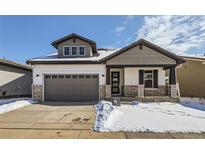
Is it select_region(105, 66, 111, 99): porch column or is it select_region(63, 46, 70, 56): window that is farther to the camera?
select_region(63, 46, 70, 56): window

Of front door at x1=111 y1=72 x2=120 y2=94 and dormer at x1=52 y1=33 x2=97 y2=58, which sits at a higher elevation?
dormer at x1=52 y1=33 x2=97 y2=58

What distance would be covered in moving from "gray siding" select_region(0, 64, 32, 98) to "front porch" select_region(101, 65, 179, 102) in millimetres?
9604

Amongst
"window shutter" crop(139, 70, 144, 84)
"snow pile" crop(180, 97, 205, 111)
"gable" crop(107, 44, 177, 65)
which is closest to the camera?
"snow pile" crop(180, 97, 205, 111)

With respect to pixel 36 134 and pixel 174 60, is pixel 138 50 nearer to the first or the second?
pixel 174 60

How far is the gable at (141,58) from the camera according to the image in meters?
14.8

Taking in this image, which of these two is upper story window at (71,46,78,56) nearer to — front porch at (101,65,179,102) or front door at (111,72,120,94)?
front porch at (101,65,179,102)

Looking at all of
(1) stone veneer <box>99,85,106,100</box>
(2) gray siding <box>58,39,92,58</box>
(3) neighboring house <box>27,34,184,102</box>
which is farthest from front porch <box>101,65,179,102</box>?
(2) gray siding <box>58,39,92,58</box>

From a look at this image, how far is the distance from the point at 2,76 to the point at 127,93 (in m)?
11.4

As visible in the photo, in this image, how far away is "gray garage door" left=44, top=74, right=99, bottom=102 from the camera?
1566 centimetres

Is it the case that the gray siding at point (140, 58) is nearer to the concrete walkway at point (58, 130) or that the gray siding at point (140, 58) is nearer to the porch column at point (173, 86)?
the porch column at point (173, 86)

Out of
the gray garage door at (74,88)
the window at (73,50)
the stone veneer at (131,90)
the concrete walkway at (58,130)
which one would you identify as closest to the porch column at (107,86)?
the gray garage door at (74,88)

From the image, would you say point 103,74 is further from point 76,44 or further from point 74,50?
point 76,44

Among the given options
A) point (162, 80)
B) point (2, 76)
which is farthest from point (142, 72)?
point (2, 76)

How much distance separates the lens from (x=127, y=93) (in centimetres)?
1594
